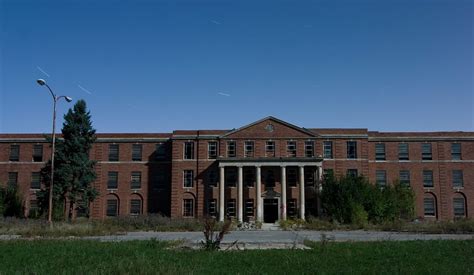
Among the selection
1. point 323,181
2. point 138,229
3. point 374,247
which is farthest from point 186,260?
point 323,181

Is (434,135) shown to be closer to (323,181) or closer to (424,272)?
(323,181)

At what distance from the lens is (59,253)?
1552 cm

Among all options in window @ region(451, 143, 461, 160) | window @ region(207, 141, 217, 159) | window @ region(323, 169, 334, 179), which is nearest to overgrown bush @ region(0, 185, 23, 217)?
window @ region(207, 141, 217, 159)

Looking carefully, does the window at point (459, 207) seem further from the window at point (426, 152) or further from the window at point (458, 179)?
the window at point (426, 152)

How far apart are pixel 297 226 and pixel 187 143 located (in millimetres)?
17453

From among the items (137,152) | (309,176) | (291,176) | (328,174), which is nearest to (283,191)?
(291,176)

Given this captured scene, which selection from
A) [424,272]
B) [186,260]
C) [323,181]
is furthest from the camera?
[323,181]

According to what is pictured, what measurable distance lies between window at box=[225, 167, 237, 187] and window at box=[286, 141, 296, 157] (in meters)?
6.08

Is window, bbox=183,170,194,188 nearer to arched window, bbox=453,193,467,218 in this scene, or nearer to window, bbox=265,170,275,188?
window, bbox=265,170,275,188

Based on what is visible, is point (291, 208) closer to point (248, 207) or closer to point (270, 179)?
point (270, 179)

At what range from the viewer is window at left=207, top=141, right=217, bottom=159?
52688 mm

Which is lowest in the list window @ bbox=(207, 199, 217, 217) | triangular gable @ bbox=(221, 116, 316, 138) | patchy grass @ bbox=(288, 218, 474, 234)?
patchy grass @ bbox=(288, 218, 474, 234)

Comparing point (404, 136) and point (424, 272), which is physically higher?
point (404, 136)

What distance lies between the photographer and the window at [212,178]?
52094 mm
